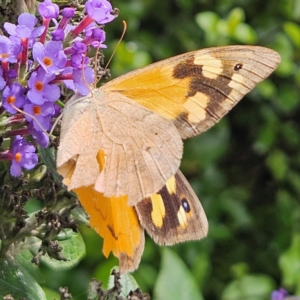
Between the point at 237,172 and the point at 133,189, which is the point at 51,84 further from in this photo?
the point at 237,172

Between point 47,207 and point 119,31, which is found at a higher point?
point 47,207

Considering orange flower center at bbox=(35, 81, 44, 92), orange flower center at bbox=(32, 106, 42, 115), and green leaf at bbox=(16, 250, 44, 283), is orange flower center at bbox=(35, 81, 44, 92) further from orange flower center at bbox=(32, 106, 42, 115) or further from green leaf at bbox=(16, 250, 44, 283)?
green leaf at bbox=(16, 250, 44, 283)

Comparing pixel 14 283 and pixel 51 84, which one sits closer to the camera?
pixel 51 84

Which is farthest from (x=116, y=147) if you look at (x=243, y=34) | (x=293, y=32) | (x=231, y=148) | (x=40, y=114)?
(x=231, y=148)

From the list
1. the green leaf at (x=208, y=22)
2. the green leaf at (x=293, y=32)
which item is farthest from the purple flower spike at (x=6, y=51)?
the green leaf at (x=293, y=32)

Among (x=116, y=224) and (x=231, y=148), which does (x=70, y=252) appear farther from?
(x=231, y=148)

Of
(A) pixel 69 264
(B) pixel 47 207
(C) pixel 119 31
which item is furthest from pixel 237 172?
(B) pixel 47 207

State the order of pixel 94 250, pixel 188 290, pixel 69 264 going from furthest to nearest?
pixel 94 250 < pixel 188 290 < pixel 69 264

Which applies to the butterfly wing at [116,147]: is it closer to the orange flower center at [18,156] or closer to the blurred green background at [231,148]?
the orange flower center at [18,156]

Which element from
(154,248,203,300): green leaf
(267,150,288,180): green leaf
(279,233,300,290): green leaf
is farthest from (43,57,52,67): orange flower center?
(267,150,288,180): green leaf
